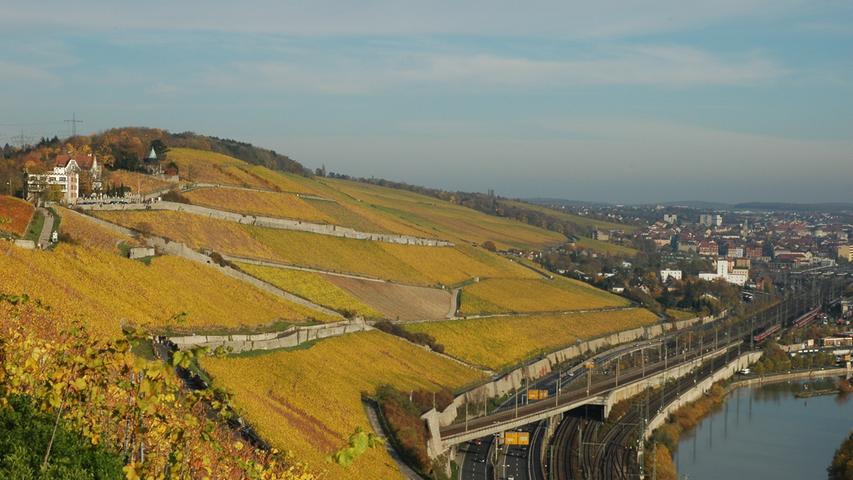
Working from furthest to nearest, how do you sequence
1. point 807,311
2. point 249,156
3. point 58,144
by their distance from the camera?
point 807,311, point 249,156, point 58,144

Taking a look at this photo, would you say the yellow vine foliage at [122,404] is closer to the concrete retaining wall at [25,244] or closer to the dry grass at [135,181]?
the concrete retaining wall at [25,244]

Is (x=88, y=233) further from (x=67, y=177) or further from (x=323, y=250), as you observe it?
(x=323, y=250)

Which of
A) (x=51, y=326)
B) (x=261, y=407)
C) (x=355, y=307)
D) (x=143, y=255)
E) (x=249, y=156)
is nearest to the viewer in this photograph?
(x=51, y=326)

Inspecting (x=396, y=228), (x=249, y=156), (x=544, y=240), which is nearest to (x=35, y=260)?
(x=396, y=228)

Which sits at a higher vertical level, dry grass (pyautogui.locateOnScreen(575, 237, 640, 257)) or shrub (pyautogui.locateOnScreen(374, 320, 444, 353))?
shrub (pyautogui.locateOnScreen(374, 320, 444, 353))

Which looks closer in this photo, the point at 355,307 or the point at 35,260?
the point at 35,260

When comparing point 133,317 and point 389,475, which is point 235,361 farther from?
point 389,475

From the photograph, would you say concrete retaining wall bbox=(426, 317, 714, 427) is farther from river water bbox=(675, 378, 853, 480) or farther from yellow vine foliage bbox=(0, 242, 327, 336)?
river water bbox=(675, 378, 853, 480)

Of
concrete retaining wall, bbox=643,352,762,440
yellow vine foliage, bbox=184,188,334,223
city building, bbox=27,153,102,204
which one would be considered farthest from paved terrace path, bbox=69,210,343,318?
concrete retaining wall, bbox=643,352,762,440
